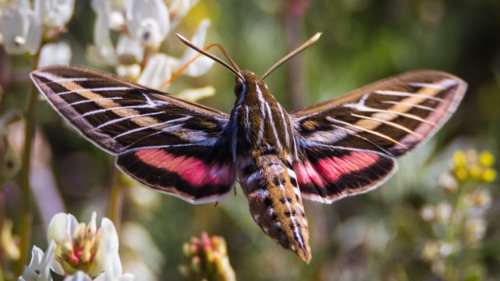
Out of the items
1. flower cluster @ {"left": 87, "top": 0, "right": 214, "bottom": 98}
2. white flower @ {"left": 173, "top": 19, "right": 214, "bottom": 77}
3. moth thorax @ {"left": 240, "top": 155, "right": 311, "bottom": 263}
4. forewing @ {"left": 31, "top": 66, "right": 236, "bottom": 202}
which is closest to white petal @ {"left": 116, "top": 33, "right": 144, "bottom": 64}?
flower cluster @ {"left": 87, "top": 0, "right": 214, "bottom": 98}

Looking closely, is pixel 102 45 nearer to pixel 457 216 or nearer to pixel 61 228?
pixel 61 228

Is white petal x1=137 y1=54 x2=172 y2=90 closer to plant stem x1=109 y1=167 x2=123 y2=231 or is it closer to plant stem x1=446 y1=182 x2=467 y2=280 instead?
plant stem x1=109 y1=167 x2=123 y2=231

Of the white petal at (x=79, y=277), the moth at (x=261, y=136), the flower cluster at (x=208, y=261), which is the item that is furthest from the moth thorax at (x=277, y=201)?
the white petal at (x=79, y=277)

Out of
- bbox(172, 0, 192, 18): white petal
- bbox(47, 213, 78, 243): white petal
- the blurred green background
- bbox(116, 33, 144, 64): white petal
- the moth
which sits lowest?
the blurred green background

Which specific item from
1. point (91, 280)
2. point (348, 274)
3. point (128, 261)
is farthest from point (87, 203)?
point (91, 280)

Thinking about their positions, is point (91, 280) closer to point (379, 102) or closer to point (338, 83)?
point (379, 102)

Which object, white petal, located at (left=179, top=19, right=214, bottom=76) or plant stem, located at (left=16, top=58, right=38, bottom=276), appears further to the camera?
white petal, located at (left=179, top=19, right=214, bottom=76)
